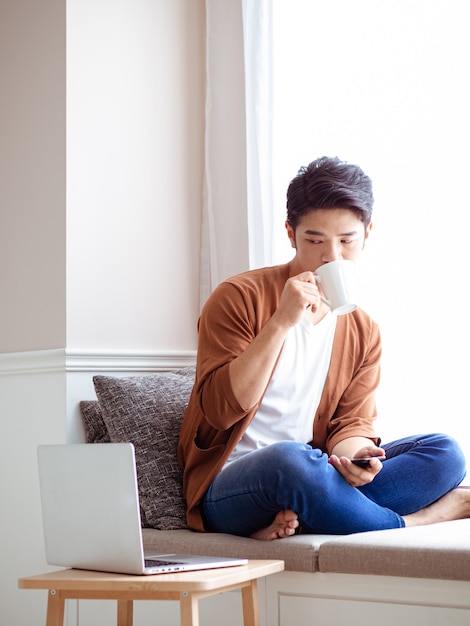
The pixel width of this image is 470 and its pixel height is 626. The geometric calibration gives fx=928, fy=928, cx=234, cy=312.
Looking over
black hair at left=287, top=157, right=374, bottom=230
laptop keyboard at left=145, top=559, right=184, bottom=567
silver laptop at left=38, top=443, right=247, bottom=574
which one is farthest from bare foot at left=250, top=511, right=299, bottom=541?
black hair at left=287, top=157, right=374, bottom=230

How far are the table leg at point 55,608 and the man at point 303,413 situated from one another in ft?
1.49

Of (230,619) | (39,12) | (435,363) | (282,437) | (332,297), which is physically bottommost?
(230,619)

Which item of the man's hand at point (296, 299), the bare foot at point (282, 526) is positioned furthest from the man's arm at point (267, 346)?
the bare foot at point (282, 526)

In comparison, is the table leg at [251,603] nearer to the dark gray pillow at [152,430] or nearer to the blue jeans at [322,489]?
the blue jeans at [322,489]

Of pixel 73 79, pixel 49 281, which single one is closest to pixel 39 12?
pixel 73 79

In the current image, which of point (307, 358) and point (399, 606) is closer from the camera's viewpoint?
point (399, 606)

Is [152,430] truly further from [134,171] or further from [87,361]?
[134,171]

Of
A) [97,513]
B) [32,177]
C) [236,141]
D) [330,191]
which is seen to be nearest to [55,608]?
[97,513]

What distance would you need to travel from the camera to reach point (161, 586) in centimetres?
148

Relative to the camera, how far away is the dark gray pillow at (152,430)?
7.19 feet

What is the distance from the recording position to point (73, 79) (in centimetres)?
264

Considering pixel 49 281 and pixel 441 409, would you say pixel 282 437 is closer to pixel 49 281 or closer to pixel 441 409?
pixel 441 409

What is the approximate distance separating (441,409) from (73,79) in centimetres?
137

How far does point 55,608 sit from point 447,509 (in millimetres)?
953
